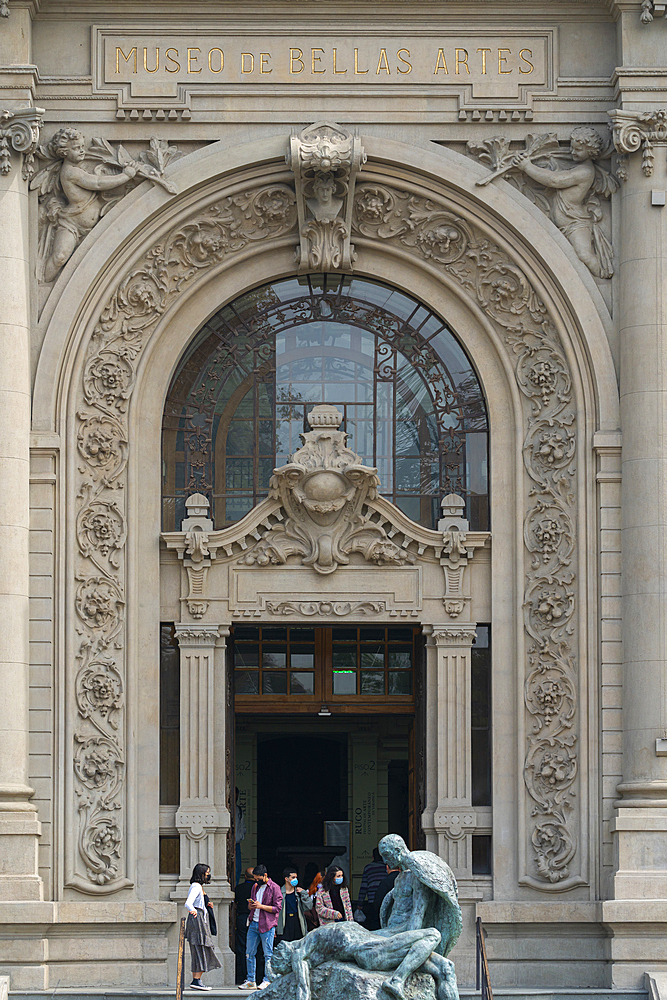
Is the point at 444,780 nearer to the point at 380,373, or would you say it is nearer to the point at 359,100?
the point at 380,373

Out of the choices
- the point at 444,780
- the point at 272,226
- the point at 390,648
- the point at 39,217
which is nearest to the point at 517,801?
the point at 444,780

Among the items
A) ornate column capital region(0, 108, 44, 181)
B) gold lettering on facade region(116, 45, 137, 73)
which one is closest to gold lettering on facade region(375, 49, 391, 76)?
gold lettering on facade region(116, 45, 137, 73)

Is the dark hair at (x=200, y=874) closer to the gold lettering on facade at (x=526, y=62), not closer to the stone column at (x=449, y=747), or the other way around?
the stone column at (x=449, y=747)

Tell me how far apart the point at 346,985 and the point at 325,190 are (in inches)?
425

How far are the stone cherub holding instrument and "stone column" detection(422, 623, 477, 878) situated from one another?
6.03 metres

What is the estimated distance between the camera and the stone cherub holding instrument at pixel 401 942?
586 inches

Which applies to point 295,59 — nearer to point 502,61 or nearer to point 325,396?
point 502,61

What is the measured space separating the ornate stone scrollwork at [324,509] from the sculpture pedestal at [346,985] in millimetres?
7663

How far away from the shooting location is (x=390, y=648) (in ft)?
76.8

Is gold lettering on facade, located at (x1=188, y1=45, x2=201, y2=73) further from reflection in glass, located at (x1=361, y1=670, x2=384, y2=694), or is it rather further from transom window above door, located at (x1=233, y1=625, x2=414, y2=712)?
reflection in glass, located at (x1=361, y1=670, x2=384, y2=694)

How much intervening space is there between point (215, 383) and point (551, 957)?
8.33m

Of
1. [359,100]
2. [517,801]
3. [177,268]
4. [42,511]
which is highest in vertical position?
[359,100]

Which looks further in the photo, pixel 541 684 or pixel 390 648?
pixel 390 648

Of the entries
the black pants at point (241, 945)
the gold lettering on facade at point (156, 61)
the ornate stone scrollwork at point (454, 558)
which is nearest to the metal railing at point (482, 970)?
the black pants at point (241, 945)
